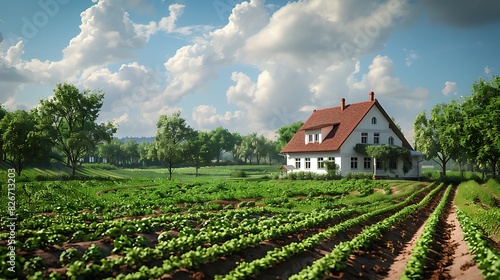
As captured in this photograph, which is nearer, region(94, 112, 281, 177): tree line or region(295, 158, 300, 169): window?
region(295, 158, 300, 169): window

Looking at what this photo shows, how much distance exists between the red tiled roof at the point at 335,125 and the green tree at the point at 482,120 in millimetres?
8823

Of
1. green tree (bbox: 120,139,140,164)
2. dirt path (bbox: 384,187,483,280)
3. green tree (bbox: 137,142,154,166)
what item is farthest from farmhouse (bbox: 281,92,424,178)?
green tree (bbox: 120,139,140,164)

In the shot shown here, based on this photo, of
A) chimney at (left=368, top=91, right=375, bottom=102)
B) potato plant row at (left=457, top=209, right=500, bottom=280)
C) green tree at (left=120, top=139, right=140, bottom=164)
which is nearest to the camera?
potato plant row at (left=457, top=209, right=500, bottom=280)

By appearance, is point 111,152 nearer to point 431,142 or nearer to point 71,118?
point 71,118

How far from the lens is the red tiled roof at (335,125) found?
42938mm

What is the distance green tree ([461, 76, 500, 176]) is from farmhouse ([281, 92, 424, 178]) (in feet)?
23.4

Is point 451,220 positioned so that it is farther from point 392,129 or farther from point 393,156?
point 392,129

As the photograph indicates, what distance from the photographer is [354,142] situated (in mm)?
43188

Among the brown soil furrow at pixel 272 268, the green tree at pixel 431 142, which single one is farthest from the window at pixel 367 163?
the brown soil furrow at pixel 272 268

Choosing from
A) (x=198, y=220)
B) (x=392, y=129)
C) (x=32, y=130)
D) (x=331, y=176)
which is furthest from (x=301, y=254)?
(x=32, y=130)

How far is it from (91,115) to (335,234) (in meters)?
46.8

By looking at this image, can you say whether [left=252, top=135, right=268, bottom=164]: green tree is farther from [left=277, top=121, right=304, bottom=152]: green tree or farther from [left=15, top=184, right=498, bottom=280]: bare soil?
[left=15, top=184, right=498, bottom=280]: bare soil

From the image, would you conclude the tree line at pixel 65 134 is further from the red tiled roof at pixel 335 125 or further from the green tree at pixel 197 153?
the red tiled roof at pixel 335 125

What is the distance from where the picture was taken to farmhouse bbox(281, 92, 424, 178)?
42.5 m
